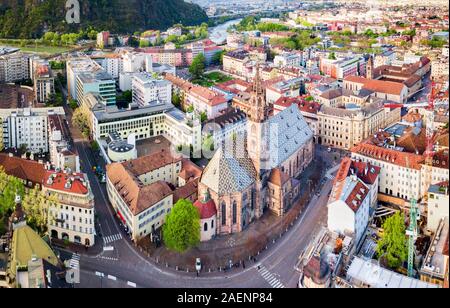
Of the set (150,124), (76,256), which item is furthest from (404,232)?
(150,124)

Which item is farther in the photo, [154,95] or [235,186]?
[154,95]

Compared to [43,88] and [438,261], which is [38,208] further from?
[43,88]

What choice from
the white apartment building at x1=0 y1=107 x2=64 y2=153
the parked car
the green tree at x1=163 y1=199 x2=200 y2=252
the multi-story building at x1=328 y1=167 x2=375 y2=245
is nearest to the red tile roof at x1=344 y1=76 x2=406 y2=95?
the multi-story building at x1=328 y1=167 x2=375 y2=245

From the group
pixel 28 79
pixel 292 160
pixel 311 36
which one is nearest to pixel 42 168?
pixel 292 160

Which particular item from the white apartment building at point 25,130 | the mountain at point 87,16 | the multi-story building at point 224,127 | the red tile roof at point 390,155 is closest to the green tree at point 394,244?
the red tile roof at point 390,155

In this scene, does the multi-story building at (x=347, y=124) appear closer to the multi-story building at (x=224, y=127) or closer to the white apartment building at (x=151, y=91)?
the multi-story building at (x=224, y=127)

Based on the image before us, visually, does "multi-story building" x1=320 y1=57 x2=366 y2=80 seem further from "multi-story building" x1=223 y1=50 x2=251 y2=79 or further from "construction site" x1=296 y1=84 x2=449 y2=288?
"construction site" x1=296 y1=84 x2=449 y2=288

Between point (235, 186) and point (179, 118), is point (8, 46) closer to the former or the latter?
point (179, 118)
